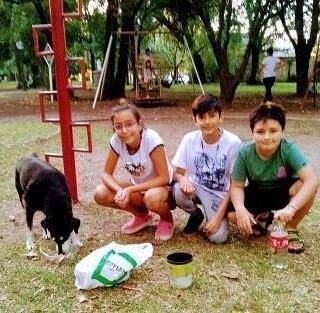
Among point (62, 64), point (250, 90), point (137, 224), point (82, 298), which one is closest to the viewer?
point (82, 298)

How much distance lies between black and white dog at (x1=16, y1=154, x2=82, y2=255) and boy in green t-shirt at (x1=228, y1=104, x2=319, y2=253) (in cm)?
107

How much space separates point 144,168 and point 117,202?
12.2 inches

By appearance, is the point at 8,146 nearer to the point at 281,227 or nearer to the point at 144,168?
the point at 144,168

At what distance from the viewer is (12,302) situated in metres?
2.70

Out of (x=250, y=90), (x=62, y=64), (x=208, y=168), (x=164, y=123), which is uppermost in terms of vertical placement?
(x=62, y=64)

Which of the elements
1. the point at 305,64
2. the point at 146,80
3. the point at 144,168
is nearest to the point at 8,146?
the point at 144,168

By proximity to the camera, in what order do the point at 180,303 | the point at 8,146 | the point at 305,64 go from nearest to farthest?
the point at 180,303
the point at 8,146
the point at 305,64

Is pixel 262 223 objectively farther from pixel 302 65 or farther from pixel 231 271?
pixel 302 65

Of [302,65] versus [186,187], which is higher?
[302,65]

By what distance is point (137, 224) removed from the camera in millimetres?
3783

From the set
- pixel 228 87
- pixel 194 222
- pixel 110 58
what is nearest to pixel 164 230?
pixel 194 222

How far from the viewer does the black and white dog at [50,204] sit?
10.2 feet

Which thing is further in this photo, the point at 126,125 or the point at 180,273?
the point at 126,125

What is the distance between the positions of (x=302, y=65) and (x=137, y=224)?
15628 mm
